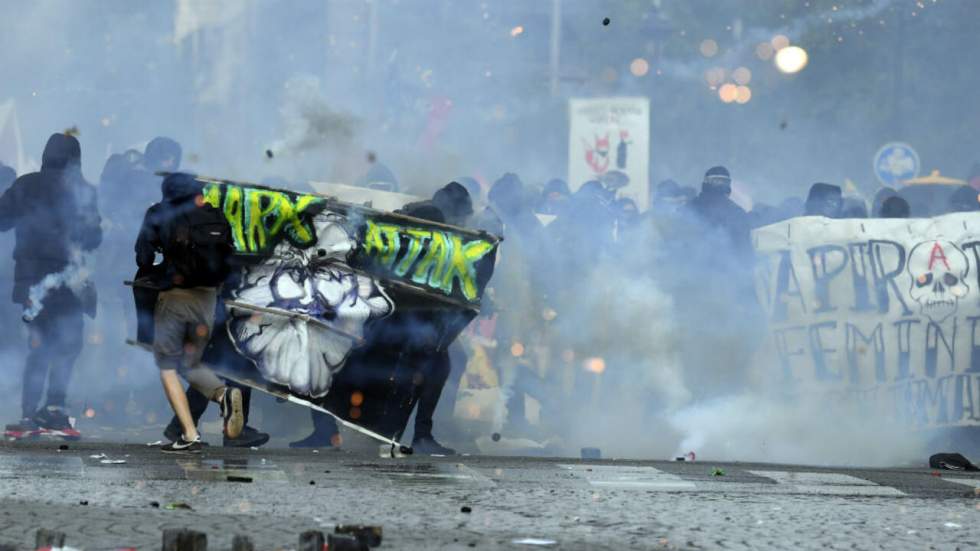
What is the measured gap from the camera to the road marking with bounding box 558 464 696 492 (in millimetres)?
9344

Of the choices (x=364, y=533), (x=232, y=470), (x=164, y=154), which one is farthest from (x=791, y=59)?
(x=364, y=533)

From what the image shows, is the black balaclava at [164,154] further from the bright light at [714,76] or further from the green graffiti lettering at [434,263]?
the bright light at [714,76]

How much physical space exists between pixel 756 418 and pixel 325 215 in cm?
393

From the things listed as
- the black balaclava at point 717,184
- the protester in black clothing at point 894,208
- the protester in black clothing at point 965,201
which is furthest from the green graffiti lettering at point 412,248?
the protester in black clothing at point 965,201

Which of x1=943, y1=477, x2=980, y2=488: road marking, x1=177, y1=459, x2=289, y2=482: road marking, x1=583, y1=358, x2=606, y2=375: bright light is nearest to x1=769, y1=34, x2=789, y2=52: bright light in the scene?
x1=583, y1=358, x2=606, y2=375: bright light

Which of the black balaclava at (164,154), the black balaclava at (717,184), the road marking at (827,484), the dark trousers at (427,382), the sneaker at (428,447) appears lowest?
the road marking at (827,484)

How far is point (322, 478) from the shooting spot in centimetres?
909

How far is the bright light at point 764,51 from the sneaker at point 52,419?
2020cm

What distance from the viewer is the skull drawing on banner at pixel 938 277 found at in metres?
14.4

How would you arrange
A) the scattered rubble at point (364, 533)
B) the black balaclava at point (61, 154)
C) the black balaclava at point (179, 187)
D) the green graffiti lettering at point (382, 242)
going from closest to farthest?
the scattered rubble at point (364, 533) → the black balaclava at point (179, 187) → the green graffiti lettering at point (382, 242) → the black balaclava at point (61, 154)

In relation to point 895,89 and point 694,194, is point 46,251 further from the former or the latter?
point 895,89

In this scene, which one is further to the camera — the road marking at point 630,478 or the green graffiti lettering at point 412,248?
the green graffiti lettering at point 412,248

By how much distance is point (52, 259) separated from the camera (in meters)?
13.2

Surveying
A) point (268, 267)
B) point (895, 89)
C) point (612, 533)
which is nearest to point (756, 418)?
point (268, 267)
